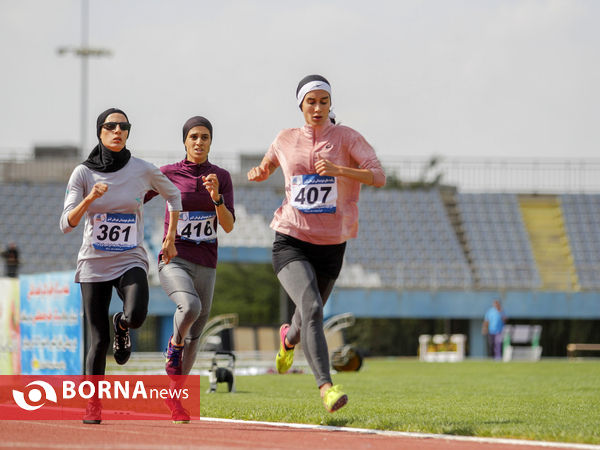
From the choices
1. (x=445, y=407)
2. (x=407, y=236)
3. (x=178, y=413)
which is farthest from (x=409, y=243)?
(x=178, y=413)

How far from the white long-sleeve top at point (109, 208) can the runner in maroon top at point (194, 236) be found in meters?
0.33

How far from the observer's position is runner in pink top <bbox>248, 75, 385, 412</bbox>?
7785 mm

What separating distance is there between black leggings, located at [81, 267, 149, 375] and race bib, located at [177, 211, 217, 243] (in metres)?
0.50

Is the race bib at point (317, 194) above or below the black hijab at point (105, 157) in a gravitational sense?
below

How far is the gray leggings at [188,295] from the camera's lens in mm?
8398

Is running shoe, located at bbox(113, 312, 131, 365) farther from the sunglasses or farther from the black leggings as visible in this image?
the sunglasses

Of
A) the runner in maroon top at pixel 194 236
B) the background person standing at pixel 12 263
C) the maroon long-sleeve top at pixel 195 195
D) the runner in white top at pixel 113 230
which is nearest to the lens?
the runner in white top at pixel 113 230

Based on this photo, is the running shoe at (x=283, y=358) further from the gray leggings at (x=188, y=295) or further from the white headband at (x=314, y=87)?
the white headband at (x=314, y=87)

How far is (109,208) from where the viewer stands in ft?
26.8

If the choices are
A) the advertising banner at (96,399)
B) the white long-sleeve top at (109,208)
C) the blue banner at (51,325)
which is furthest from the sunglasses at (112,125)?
the blue banner at (51,325)

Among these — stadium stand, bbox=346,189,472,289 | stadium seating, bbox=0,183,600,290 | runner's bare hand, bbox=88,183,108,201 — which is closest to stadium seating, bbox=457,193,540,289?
stadium seating, bbox=0,183,600,290

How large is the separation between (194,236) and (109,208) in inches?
31.5

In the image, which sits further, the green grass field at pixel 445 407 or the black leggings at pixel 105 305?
the black leggings at pixel 105 305

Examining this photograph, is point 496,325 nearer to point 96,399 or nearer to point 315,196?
point 315,196
